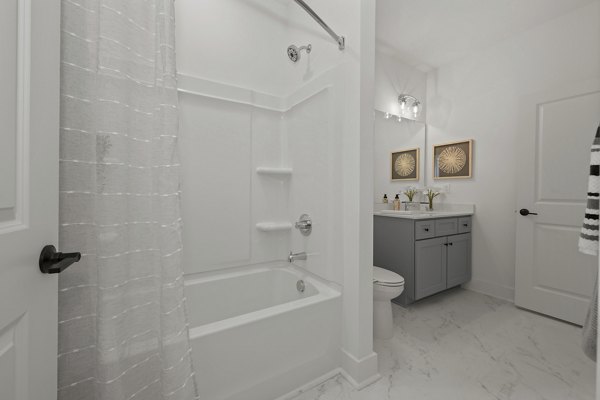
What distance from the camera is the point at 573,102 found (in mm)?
2111

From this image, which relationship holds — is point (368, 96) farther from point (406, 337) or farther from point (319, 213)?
point (406, 337)

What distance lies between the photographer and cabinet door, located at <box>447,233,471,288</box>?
259cm

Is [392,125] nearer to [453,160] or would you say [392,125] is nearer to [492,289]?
[453,160]

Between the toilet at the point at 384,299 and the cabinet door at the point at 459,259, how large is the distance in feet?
3.45

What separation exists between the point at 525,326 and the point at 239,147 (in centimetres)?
264

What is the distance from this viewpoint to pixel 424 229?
91.4 inches

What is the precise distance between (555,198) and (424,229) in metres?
1.09

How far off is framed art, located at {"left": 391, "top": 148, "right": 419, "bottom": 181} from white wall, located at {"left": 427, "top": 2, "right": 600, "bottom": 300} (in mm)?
414

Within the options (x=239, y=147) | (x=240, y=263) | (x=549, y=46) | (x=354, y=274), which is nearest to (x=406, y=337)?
(x=354, y=274)

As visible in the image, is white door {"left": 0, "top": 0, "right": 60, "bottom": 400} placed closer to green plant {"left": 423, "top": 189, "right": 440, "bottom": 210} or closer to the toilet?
the toilet

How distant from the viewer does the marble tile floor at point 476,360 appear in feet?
4.45

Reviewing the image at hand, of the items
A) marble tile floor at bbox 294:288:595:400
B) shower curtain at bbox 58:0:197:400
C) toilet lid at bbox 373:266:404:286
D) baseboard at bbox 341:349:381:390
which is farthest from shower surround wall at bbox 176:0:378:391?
shower curtain at bbox 58:0:197:400

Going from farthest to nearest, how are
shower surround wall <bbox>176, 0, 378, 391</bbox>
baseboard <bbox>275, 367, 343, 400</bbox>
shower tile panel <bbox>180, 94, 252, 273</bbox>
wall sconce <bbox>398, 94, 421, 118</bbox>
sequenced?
wall sconce <bbox>398, 94, 421, 118</bbox> → shower tile panel <bbox>180, 94, 252, 273</bbox> → shower surround wall <bbox>176, 0, 378, 391</bbox> → baseboard <bbox>275, 367, 343, 400</bbox>

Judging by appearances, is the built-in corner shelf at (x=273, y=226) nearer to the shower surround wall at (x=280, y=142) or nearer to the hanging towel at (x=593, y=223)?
the shower surround wall at (x=280, y=142)
